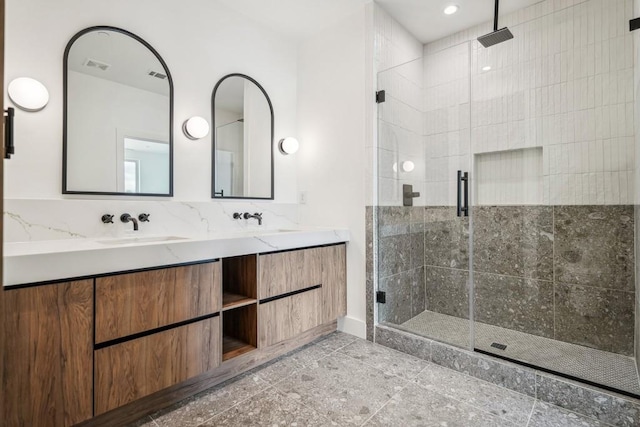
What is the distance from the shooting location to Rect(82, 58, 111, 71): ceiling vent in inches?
74.8

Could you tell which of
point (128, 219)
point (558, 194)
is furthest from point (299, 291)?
point (558, 194)

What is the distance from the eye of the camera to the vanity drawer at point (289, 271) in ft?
6.72

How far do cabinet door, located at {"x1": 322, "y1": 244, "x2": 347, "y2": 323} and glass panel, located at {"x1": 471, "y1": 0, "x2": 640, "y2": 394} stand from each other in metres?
1.01

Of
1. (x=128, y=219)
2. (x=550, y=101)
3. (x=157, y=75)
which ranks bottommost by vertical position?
(x=128, y=219)

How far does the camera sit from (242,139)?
265 centimetres

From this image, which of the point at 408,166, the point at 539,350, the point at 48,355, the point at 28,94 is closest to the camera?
the point at 48,355

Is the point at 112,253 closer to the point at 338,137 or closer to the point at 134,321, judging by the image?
the point at 134,321

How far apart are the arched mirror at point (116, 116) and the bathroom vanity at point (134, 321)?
1.48 feet

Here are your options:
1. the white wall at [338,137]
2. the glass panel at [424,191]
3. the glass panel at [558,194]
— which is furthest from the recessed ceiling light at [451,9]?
the white wall at [338,137]

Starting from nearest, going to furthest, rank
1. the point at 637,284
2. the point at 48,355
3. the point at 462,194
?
1. the point at 48,355
2. the point at 637,284
3. the point at 462,194

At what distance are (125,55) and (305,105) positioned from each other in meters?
1.46

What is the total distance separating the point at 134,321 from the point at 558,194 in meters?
2.80

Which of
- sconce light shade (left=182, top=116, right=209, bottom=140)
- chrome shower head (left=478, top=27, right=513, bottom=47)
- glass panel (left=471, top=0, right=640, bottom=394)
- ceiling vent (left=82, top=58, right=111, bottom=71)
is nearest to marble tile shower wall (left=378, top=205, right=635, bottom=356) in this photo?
glass panel (left=471, top=0, right=640, bottom=394)

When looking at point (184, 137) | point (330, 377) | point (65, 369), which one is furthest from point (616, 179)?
point (65, 369)
